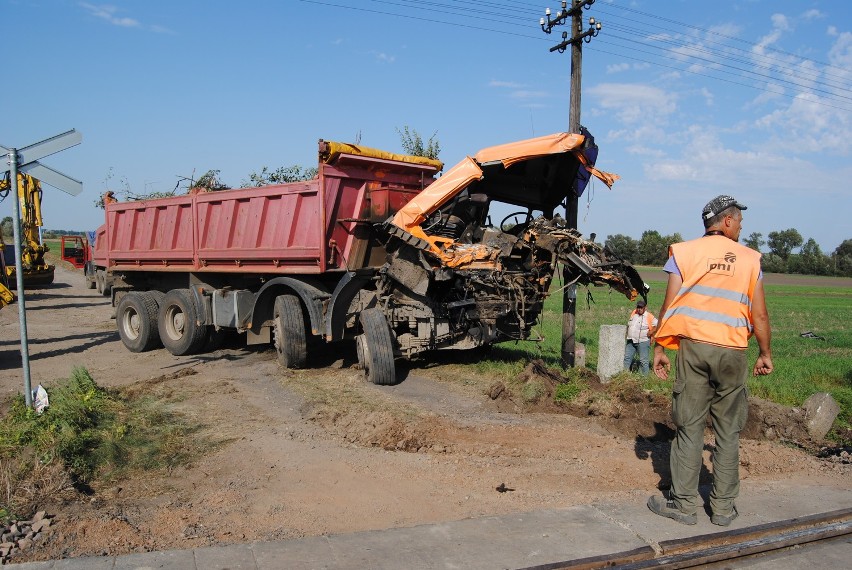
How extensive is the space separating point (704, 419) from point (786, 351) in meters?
12.8

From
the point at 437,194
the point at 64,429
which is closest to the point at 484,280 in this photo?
the point at 437,194

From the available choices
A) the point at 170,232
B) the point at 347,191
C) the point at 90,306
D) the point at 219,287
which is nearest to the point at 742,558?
the point at 347,191

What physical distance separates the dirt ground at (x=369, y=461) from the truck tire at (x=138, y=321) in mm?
2838

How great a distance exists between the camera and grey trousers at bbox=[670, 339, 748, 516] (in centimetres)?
423

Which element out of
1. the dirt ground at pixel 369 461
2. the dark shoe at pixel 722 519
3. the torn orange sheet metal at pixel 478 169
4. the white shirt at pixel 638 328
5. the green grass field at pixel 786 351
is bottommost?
the dirt ground at pixel 369 461

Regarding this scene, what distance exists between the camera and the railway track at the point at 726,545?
3.71 m

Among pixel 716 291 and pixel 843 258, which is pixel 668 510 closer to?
pixel 716 291

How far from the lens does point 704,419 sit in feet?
14.0

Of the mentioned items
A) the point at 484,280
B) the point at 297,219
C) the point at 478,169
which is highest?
the point at 478,169

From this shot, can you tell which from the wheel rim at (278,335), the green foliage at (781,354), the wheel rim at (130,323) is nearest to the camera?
the green foliage at (781,354)

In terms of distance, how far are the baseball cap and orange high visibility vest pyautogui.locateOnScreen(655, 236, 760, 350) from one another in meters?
0.18

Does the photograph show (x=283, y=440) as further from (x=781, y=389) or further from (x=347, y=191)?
(x=781, y=389)

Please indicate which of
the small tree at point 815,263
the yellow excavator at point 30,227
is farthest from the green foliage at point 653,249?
the yellow excavator at point 30,227

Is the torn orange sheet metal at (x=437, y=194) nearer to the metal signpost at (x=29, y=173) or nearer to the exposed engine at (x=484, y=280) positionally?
the exposed engine at (x=484, y=280)
